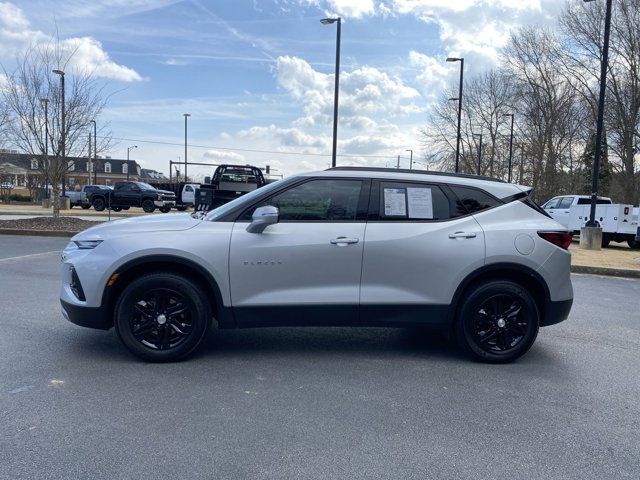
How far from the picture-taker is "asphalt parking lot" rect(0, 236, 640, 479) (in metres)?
2.92

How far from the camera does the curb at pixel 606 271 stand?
11.1 meters

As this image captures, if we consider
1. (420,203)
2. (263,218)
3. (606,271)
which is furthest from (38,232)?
(606,271)

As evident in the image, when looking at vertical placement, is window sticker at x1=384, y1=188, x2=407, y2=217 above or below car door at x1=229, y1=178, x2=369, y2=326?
above

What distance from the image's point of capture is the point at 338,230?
446cm

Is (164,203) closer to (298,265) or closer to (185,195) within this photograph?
(185,195)

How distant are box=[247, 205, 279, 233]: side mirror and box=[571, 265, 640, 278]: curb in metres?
9.27

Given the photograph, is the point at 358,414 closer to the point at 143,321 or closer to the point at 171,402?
the point at 171,402

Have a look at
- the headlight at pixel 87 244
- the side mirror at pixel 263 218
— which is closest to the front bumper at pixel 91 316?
the headlight at pixel 87 244

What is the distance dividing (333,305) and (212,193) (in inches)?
498

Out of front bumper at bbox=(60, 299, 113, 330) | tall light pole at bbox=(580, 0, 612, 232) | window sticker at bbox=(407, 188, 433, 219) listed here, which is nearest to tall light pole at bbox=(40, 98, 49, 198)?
front bumper at bbox=(60, 299, 113, 330)

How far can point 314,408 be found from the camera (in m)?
3.65

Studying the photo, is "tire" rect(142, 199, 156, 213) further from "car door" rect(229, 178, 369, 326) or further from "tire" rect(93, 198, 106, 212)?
"car door" rect(229, 178, 369, 326)

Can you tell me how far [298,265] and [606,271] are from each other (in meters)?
9.53

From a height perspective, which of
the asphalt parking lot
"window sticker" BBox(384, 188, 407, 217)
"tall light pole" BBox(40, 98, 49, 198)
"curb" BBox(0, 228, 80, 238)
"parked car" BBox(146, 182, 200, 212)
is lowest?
the asphalt parking lot
